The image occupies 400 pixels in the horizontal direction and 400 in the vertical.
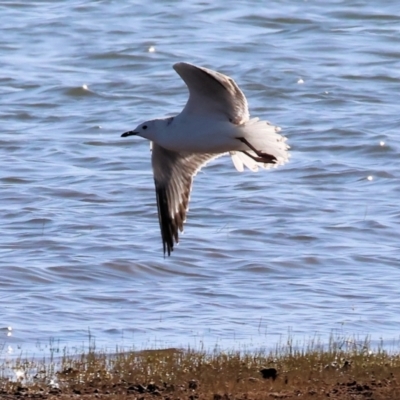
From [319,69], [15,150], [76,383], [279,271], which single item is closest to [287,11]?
[319,69]

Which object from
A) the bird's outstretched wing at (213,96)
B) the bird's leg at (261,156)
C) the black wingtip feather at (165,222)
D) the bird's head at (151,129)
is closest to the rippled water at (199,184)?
the black wingtip feather at (165,222)

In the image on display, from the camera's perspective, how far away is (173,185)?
967cm

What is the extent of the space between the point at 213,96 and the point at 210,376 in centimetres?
244

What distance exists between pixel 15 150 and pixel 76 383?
1100 cm

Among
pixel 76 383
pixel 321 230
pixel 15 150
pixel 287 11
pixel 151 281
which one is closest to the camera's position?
pixel 76 383

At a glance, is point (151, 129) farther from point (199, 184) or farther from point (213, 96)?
point (199, 184)

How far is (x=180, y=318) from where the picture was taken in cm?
1004

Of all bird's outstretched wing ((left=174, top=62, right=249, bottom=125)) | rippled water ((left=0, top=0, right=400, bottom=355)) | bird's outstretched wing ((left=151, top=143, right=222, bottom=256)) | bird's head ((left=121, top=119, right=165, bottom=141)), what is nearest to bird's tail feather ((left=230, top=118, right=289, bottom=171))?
bird's outstretched wing ((left=174, top=62, right=249, bottom=125))

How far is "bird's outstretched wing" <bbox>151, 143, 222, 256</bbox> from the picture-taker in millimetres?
9625

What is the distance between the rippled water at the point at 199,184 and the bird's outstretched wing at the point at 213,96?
6.05ft

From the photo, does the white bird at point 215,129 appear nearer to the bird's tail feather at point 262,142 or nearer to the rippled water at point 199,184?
the bird's tail feather at point 262,142

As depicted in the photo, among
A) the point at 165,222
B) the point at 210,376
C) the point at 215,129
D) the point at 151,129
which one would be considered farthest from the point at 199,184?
the point at 210,376

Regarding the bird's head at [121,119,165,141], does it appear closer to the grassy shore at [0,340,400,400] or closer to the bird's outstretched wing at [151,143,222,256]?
the bird's outstretched wing at [151,143,222,256]

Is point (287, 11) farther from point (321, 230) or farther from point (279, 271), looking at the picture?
point (279, 271)
